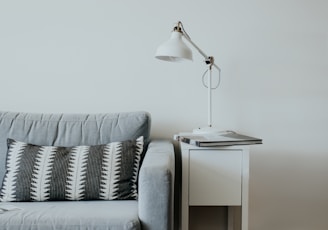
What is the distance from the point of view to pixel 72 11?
2.29 m

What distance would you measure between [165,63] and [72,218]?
45.2 inches

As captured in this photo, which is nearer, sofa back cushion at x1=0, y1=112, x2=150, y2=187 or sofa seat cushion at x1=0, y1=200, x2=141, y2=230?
sofa seat cushion at x1=0, y1=200, x2=141, y2=230

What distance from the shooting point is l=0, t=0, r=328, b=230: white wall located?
2.29m

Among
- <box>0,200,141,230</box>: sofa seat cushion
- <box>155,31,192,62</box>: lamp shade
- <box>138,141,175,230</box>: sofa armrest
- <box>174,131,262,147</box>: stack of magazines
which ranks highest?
<box>155,31,192,62</box>: lamp shade

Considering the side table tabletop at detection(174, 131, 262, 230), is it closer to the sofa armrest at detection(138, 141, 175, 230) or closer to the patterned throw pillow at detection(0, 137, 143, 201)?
the patterned throw pillow at detection(0, 137, 143, 201)

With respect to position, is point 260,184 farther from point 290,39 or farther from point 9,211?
point 9,211

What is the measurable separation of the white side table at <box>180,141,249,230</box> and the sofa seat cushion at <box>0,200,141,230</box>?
1.22 ft

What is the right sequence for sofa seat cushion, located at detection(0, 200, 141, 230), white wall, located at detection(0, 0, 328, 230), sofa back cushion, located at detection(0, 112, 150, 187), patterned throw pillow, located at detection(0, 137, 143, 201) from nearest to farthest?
sofa seat cushion, located at detection(0, 200, 141, 230) → patterned throw pillow, located at detection(0, 137, 143, 201) → sofa back cushion, located at detection(0, 112, 150, 187) → white wall, located at detection(0, 0, 328, 230)

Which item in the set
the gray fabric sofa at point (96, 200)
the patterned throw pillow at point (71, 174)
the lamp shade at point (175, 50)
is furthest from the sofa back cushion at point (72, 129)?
the lamp shade at point (175, 50)

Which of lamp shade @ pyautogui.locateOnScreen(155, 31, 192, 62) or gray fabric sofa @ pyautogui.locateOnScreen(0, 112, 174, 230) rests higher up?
lamp shade @ pyautogui.locateOnScreen(155, 31, 192, 62)

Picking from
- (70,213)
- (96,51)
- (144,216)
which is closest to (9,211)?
(70,213)

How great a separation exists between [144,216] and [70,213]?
30 centimetres

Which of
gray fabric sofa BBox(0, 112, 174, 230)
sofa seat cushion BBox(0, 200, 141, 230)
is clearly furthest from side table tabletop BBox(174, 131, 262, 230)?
sofa seat cushion BBox(0, 200, 141, 230)

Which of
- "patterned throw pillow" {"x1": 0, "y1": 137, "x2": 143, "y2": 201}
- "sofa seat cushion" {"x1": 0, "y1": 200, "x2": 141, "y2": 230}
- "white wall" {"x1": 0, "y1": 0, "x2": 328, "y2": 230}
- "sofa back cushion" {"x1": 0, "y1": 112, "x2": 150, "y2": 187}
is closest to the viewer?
"sofa seat cushion" {"x1": 0, "y1": 200, "x2": 141, "y2": 230}
